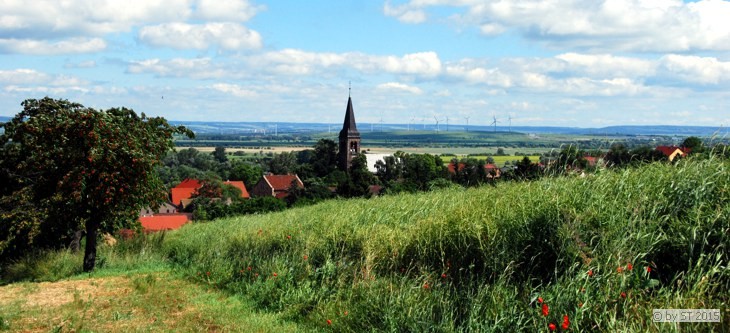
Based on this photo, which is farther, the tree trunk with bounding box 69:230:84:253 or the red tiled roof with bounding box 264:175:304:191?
the red tiled roof with bounding box 264:175:304:191

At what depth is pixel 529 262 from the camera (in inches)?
285

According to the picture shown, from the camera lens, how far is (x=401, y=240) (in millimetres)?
9312

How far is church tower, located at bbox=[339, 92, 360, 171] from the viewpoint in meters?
100

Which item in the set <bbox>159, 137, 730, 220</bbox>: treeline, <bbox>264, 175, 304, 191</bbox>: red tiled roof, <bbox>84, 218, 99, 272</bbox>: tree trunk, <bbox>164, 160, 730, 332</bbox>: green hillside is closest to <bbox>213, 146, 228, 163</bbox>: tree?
<bbox>159, 137, 730, 220</bbox>: treeline

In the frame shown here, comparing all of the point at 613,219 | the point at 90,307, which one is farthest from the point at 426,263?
the point at 90,307

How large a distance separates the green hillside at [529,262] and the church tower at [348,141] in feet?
291

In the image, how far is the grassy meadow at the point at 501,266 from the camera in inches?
236

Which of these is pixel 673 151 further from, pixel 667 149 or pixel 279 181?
pixel 279 181

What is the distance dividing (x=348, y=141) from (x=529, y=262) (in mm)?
93514

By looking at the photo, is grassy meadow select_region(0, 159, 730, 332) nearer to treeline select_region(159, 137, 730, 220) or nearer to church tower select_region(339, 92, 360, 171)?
treeline select_region(159, 137, 730, 220)

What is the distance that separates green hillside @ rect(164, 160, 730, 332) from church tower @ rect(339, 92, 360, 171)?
88.6 m

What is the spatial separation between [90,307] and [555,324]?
698 cm

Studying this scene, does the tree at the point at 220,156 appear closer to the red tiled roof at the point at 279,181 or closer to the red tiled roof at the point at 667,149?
the red tiled roof at the point at 279,181

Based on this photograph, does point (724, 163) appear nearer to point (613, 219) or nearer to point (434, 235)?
point (613, 219)
